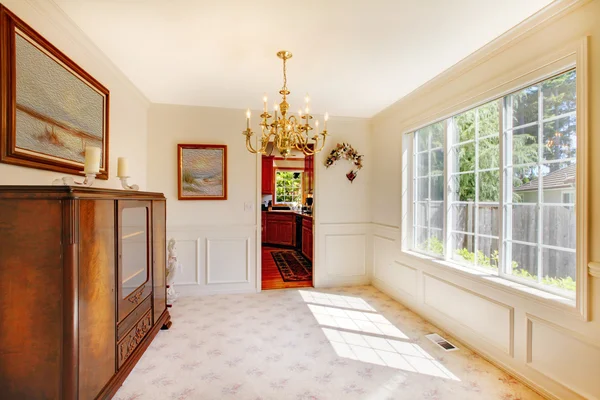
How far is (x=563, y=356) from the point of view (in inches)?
69.6

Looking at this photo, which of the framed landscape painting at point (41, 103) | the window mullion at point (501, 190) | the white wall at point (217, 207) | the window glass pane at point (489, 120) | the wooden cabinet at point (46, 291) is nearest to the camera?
the wooden cabinet at point (46, 291)

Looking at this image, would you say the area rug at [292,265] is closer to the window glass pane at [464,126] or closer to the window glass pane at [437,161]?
the window glass pane at [437,161]

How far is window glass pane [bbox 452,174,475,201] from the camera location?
260 cm

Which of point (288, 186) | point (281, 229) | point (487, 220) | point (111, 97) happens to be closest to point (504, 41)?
point (487, 220)

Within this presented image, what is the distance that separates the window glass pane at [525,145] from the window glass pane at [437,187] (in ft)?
2.70

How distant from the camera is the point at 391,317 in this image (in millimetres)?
3100

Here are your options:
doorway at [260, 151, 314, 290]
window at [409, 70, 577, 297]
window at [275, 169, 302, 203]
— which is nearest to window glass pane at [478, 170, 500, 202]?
window at [409, 70, 577, 297]

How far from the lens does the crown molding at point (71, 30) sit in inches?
68.3

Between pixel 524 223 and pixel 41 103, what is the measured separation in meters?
3.38

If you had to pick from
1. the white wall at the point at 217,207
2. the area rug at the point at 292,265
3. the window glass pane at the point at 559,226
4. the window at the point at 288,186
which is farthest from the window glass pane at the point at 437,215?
the window at the point at 288,186

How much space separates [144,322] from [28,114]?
5.33 feet

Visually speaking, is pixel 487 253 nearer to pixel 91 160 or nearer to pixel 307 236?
pixel 91 160

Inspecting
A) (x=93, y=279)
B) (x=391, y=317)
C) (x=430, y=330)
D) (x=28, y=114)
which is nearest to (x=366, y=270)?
(x=391, y=317)

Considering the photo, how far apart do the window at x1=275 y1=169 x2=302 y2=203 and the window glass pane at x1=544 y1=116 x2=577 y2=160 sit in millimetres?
6866
